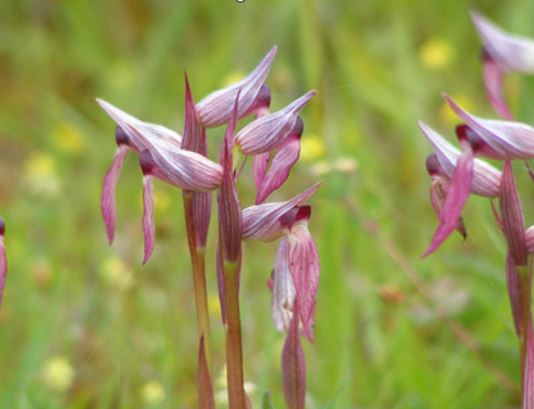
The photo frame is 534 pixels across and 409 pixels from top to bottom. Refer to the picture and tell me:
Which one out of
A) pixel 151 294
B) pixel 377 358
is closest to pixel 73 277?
pixel 151 294

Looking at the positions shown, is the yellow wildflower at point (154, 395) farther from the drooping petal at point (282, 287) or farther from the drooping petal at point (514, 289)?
the drooping petal at point (514, 289)

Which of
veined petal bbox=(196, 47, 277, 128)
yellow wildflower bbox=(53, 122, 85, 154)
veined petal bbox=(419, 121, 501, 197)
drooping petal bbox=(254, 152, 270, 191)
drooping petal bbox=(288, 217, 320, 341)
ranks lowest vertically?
drooping petal bbox=(288, 217, 320, 341)

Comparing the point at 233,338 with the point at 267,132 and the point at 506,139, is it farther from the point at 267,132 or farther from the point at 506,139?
the point at 506,139

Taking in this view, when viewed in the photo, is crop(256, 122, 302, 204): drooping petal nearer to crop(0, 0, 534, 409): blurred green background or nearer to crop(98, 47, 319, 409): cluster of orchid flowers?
crop(98, 47, 319, 409): cluster of orchid flowers

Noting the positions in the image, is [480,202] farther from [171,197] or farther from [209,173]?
[209,173]

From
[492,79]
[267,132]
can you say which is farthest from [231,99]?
[492,79]

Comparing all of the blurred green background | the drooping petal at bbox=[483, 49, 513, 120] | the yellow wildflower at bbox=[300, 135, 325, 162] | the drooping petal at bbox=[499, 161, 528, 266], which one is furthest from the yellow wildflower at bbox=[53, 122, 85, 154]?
the drooping petal at bbox=[499, 161, 528, 266]
